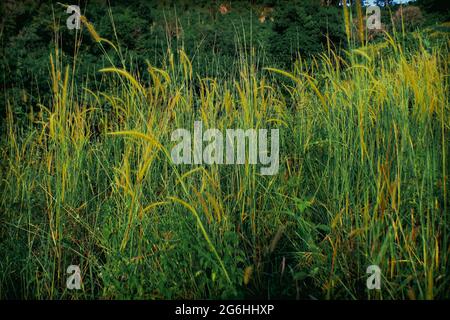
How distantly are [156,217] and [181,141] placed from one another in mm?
432

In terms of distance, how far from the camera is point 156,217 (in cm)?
178

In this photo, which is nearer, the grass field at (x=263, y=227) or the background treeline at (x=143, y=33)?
the grass field at (x=263, y=227)

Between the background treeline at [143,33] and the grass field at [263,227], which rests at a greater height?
the background treeline at [143,33]

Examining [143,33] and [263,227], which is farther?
[143,33]

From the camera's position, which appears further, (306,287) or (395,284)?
(306,287)

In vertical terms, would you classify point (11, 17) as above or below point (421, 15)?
below

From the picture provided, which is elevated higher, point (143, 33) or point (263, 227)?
point (143, 33)

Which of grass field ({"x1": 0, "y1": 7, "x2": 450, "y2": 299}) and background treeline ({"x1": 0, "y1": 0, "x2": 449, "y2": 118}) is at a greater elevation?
background treeline ({"x1": 0, "y1": 0, "x2": 449, "y2": 118})

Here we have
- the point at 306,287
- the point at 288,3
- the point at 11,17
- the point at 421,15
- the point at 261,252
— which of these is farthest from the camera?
the point at 421,15

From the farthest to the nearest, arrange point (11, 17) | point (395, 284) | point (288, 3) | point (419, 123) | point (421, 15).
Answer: point (421, 15) → point (288, 3) → point (11, 17) → point (419, 123) → point (395, 284)

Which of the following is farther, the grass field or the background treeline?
the background treeline

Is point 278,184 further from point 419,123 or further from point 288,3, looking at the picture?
point 288,3
